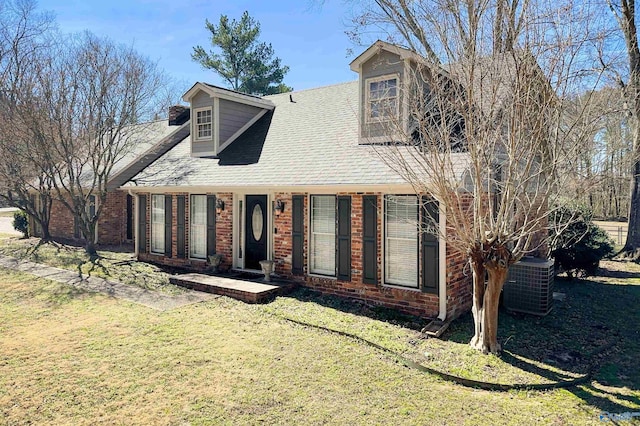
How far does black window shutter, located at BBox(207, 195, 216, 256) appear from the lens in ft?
36.6

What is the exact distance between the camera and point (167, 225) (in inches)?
484

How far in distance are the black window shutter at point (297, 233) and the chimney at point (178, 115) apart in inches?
433

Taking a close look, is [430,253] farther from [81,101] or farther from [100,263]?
[81,101]

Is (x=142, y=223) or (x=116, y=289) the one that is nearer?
(x=116, y=289)

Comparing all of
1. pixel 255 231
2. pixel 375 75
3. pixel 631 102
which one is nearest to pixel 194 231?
pixel 255 231

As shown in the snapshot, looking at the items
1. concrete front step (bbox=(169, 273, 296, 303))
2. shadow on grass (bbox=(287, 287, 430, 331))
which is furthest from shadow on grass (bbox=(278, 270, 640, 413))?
concrete front step (bbox=(169, 273, 296, 303))

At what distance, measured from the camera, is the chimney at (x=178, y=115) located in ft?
59.6

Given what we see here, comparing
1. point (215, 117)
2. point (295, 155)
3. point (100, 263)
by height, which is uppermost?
point (215, 117)

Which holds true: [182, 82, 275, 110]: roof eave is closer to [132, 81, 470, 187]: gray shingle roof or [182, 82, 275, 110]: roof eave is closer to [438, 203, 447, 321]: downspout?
[132, 81, 470, 187]: gray shingle roof

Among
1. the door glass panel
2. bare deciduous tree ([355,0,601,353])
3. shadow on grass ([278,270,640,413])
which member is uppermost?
bare deciduous tree ([355,0,601,353])

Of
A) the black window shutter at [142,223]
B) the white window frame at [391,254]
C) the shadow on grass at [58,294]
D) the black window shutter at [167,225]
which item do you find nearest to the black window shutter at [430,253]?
the white window frame at [391,254]

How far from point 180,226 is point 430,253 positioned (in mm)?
7531

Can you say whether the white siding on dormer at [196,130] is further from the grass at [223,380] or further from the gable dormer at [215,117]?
the grass at [223,380]

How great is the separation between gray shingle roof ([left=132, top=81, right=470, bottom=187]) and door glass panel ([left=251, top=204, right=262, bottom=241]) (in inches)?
32.5
